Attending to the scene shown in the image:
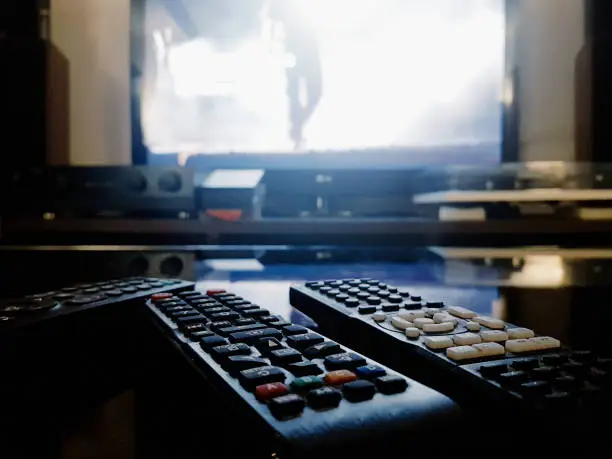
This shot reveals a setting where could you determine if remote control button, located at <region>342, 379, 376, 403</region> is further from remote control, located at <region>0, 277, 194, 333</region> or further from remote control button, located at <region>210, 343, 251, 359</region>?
remote control, located at <region>0, 277, 194, 333</region>

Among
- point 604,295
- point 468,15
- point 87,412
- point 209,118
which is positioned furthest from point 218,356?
point 468,15

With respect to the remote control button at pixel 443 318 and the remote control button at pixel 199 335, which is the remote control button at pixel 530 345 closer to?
the remote control button at pixel 443 318

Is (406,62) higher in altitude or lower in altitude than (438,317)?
higher

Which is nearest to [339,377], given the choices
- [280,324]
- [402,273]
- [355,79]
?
[280,324]

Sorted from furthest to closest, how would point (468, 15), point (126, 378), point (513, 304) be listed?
point (468, 15), point (513, 304), point (126, 378)

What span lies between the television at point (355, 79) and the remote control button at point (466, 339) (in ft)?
3.22

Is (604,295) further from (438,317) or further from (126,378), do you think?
(126,378)

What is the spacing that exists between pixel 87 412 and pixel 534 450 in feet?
0.70

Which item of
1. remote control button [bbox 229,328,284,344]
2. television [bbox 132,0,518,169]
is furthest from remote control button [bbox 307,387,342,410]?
television [bbox 132,0,518,169]

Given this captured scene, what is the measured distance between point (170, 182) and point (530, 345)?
85 cm

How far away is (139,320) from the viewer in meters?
0.44

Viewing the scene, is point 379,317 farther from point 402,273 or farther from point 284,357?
point 402,273

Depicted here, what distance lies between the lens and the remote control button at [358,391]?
0.77 ft

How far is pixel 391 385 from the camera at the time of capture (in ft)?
0.79
